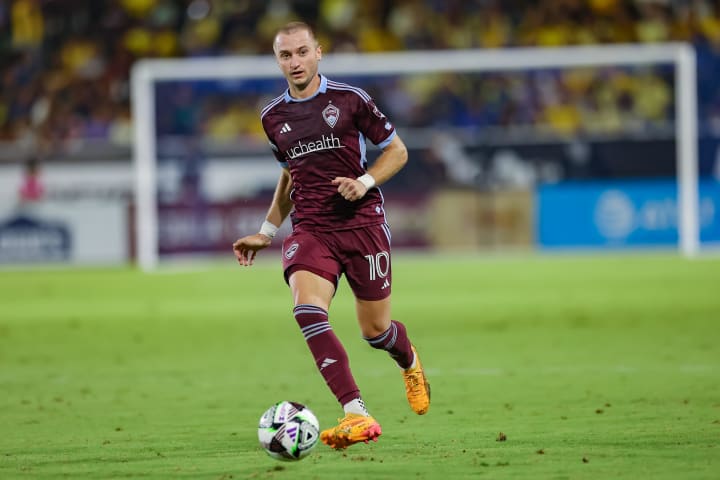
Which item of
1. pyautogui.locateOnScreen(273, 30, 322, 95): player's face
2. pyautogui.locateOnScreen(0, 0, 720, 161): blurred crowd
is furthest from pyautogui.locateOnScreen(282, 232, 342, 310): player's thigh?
pyautogui.locateOnScreen(0, 0, 720, 161): blurred crowd

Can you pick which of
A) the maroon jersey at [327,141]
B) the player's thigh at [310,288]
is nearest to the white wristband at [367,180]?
the maroon jersey at [327,141]

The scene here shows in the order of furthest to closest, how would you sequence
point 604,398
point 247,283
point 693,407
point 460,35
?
point 460,35 → point 247,283 → point 604,398 → point 693,407

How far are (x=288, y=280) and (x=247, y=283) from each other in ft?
39.3

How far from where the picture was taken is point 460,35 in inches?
961

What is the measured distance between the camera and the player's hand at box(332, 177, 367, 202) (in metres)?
6.33

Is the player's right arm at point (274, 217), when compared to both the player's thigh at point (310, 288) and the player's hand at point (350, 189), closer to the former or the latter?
the player's thigh at point (310, 288)

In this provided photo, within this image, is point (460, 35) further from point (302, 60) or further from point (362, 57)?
point (302, 60)

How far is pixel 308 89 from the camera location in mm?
6734

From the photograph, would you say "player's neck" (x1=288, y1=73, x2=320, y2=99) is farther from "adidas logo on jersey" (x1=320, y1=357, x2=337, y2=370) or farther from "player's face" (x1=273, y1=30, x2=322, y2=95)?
"adidas logo on jersey" (x1=320, y1=357, x2=337, y2=370)

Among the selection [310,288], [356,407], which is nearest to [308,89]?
[310,288]

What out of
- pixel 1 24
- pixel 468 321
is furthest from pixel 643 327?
pixel 1 24

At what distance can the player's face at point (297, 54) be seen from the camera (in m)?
6.49

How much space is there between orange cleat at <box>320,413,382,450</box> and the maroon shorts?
2.91 feet

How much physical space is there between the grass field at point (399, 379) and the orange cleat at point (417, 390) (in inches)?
5.7
